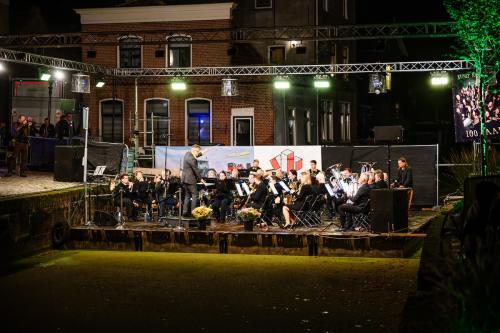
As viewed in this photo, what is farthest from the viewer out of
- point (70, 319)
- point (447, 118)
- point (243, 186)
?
point (447, 118)

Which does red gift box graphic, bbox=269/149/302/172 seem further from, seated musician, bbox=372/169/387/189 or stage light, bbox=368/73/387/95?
seated musician, bbox=372/169/387/189

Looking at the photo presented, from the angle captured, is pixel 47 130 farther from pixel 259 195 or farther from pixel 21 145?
pixel 259 195

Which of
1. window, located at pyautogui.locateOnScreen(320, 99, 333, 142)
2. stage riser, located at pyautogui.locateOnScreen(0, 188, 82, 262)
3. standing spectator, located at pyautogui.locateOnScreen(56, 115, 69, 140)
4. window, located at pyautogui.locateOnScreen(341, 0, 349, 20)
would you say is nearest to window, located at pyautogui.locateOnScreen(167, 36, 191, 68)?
standing spectator, located at pyautogui.locateOnScreen(56, 115, 69, 140)

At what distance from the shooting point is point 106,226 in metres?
18.3

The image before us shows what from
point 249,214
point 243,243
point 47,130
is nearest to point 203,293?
point 243,243

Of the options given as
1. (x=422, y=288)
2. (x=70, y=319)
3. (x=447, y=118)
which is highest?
(x=447, y=118)

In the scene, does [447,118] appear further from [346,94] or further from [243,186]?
[243,186]

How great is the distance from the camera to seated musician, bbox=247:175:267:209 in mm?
18141

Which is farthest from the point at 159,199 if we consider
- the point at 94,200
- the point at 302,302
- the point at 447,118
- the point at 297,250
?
the point at 447,118

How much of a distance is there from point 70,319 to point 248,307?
2.66m

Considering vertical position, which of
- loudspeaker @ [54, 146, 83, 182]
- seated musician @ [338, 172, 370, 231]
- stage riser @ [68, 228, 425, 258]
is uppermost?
loudspeaker @ [54, 146, 83, 182]

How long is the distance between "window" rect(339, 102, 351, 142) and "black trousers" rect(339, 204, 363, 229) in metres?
22.7

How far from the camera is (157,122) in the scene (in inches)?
1294

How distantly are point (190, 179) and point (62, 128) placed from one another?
31.9 feet
